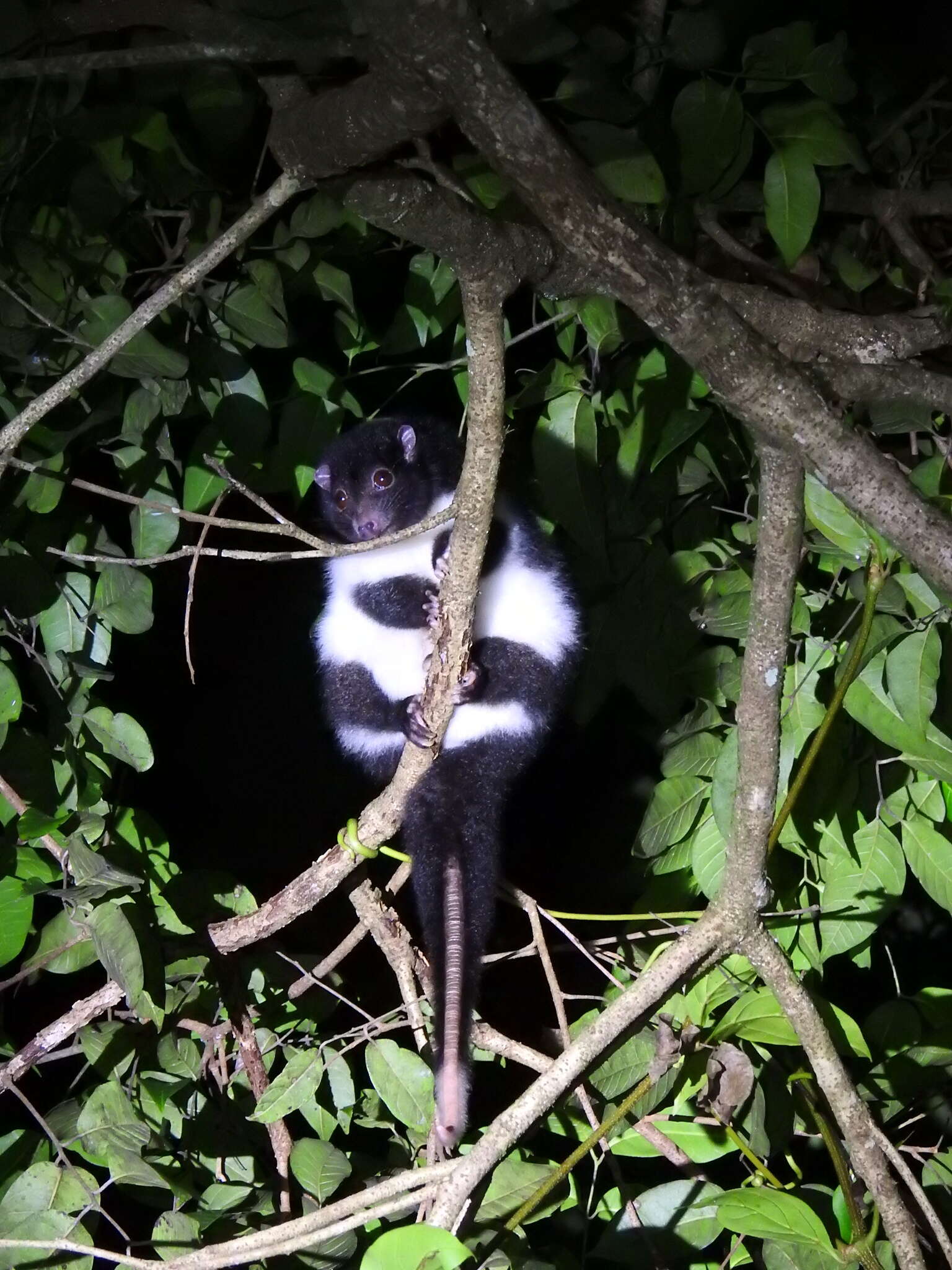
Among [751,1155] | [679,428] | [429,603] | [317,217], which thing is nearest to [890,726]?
[679,428]

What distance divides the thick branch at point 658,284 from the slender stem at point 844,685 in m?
0.36

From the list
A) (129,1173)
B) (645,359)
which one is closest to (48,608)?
(129,1173)

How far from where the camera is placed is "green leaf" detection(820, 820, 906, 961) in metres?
2.25

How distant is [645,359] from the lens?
8.18ft

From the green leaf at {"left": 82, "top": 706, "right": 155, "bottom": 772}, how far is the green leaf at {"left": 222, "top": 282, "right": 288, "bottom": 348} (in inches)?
34.5

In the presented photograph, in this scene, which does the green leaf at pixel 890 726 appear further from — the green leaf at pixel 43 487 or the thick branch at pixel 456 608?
the green leaf at pixel 43 487

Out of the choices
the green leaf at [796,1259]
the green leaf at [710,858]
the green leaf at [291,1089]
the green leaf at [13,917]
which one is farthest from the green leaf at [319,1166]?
the green leaf at [710,858]

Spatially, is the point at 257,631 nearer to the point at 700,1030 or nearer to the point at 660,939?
the point at 660,939

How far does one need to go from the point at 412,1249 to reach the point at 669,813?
3.80 ft

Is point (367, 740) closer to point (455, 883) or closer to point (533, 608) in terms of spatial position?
point (533, 608)

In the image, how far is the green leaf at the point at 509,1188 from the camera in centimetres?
208

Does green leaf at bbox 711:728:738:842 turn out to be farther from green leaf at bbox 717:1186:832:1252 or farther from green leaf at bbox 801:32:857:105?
green leaf at bbox 801:32:857:105

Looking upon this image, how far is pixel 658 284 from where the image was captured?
156 cm

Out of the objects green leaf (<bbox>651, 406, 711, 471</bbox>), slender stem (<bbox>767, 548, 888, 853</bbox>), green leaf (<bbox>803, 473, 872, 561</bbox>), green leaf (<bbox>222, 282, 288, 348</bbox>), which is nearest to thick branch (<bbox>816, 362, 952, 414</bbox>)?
green leaf (<bbox>803, 473, 872, 561</bbox>)
